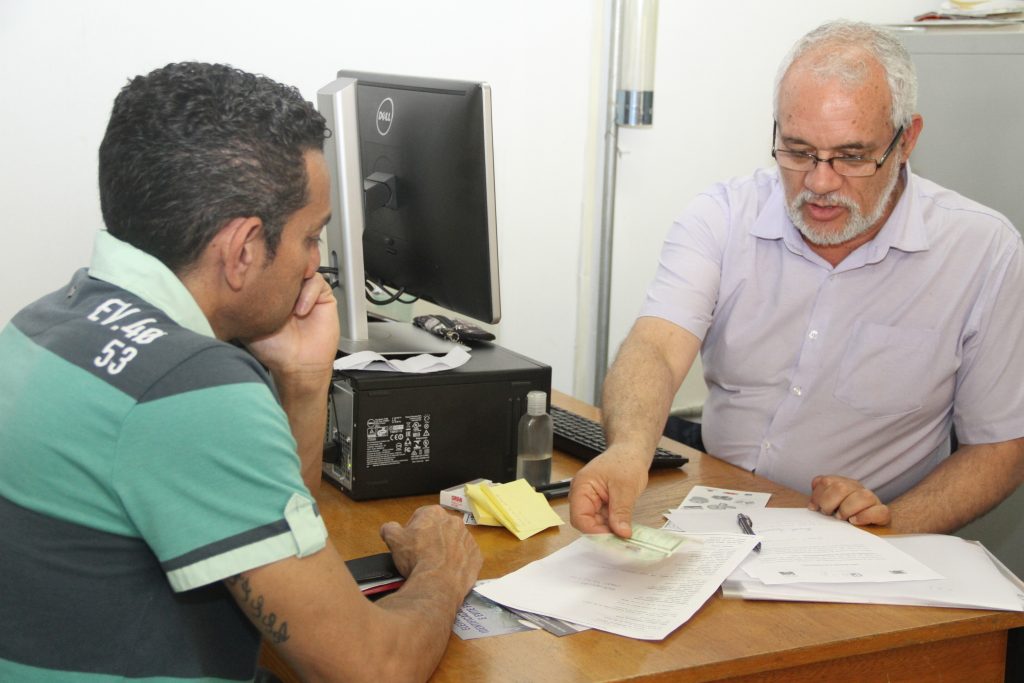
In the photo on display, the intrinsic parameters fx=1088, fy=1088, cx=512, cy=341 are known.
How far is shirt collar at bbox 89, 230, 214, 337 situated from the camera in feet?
3.60

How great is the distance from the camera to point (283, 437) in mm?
1046

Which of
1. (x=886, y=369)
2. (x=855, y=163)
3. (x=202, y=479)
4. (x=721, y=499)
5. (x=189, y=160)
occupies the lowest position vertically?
(x=721, y=499)

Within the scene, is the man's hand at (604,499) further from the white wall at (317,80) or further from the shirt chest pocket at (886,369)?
the white wall at (317,80)

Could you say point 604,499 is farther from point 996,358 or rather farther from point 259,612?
point 996,358

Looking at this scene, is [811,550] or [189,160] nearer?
[189,160]

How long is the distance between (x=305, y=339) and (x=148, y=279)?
1.52 feet

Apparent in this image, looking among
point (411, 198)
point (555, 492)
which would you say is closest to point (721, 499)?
point (555, 492)

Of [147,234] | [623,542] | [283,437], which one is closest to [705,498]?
[623,542]

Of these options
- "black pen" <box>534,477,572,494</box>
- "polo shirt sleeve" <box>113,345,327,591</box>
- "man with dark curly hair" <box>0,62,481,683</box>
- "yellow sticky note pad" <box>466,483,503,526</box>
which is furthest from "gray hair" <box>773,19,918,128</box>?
"polo shirt sleeve" <box>113,345,327,591</box>

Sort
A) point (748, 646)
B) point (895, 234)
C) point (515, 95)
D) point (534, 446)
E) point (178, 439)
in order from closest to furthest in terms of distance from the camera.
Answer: point (178, 439), point (748, 646), point (534, 446), point (895, 234), point (515, 95)

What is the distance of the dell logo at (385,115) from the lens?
1.97m

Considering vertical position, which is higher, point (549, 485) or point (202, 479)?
point (202, 479)

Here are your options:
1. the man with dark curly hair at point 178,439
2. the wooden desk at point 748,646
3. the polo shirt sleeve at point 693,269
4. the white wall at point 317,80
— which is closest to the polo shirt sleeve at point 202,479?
the man with dark curly hair at point 178,439

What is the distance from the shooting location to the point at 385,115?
6.50 ft
